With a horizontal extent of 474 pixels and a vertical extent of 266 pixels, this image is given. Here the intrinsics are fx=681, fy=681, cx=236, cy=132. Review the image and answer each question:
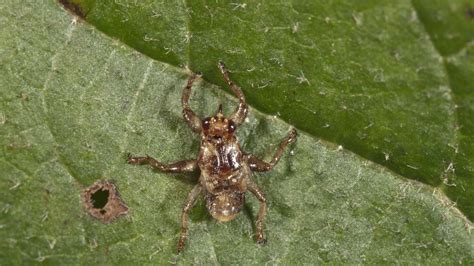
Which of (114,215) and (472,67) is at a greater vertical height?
(472,67)

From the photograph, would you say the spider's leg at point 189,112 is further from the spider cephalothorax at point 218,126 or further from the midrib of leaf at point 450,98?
the midrib of leaf at point 450,98

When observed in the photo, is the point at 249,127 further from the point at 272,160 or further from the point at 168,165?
the point at 168,165

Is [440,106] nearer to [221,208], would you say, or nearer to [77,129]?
[221,208]

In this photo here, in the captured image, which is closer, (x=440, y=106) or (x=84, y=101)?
(x=84, y=101)

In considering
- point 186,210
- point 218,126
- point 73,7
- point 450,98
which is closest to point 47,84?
point 73,7

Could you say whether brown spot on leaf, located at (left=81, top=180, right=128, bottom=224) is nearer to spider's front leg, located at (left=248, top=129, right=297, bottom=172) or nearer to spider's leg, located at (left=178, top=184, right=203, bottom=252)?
spider's leg, located at (left=178, top=184, right=203, bottom=252)

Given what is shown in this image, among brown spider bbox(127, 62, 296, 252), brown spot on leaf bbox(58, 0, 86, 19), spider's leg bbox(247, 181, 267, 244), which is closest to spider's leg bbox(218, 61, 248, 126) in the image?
brown spider bbox(127, 62, 296, 252)

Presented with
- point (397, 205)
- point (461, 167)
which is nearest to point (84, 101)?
point (397, 205)
